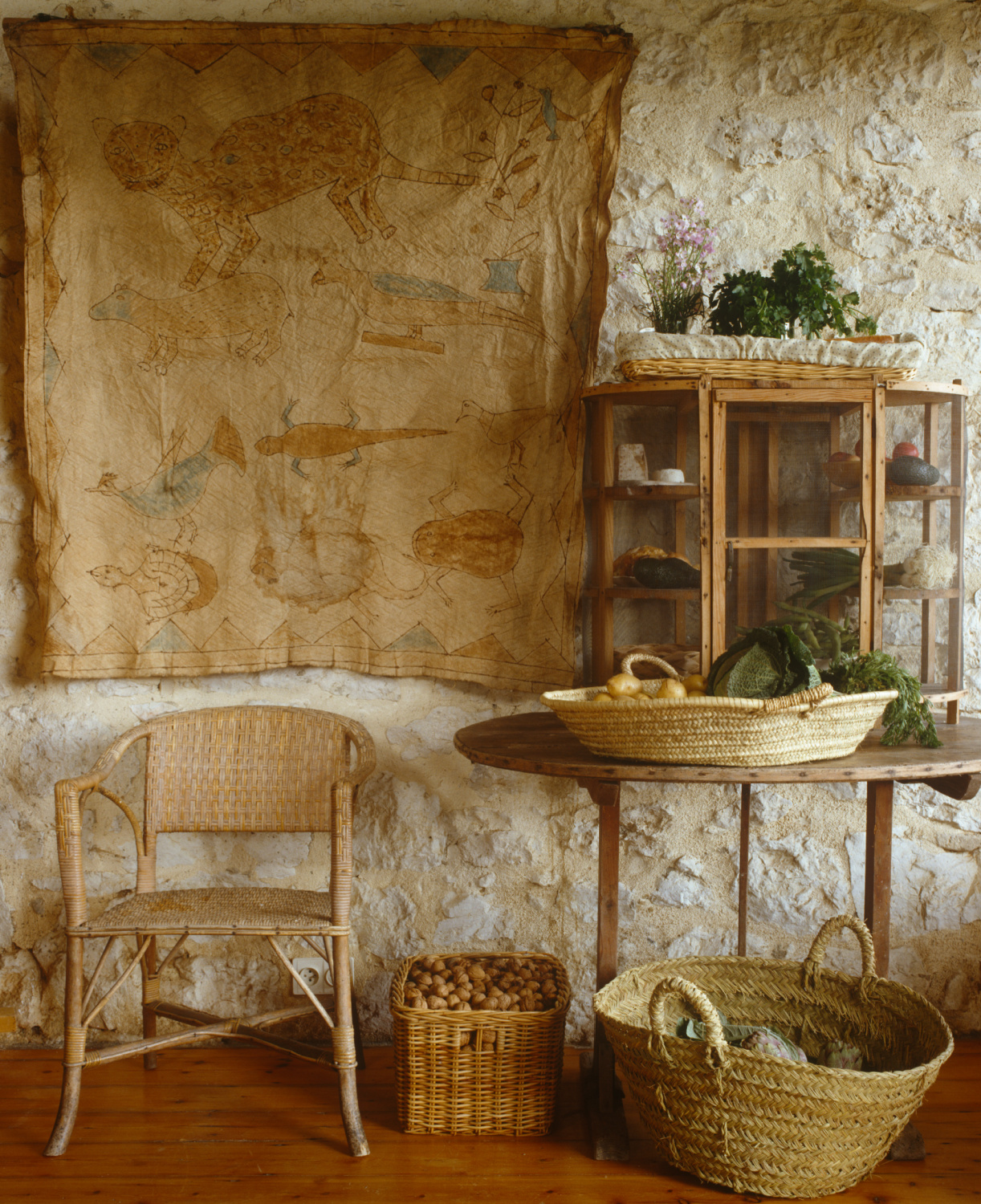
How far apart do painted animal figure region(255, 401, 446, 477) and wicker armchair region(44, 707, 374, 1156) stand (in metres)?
0.68

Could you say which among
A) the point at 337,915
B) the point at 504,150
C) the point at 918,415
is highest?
the point at 504,150

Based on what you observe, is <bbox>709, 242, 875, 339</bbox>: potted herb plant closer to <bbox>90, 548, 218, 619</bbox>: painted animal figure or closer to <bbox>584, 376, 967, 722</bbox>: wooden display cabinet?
<bbox>584, 376, 967, 722</bbox>: wooden display cabinet

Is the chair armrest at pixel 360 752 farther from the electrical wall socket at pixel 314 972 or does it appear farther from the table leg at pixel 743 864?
the table leg at pixel 743 864

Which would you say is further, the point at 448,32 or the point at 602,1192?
the point at 448,32

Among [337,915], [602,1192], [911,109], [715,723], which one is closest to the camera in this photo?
[715,723]

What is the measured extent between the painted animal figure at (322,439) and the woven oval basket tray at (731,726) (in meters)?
1.01

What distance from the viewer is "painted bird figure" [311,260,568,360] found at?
2.54 meters

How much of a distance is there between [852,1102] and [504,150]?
7.70 ft

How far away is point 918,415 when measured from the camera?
8.36 feet

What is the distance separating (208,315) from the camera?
2.55 metres

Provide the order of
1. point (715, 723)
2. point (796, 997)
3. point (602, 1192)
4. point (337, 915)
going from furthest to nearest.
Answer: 1. point (796, 997)
2. point (337, 915)
3. point (602, 1192)
4. point (715, 723)

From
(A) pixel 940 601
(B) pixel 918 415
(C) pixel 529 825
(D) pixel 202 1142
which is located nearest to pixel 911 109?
(B) pixel 918 415

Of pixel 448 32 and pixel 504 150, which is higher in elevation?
pixel 448 32

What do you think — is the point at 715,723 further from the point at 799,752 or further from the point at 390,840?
the point at 390,840
